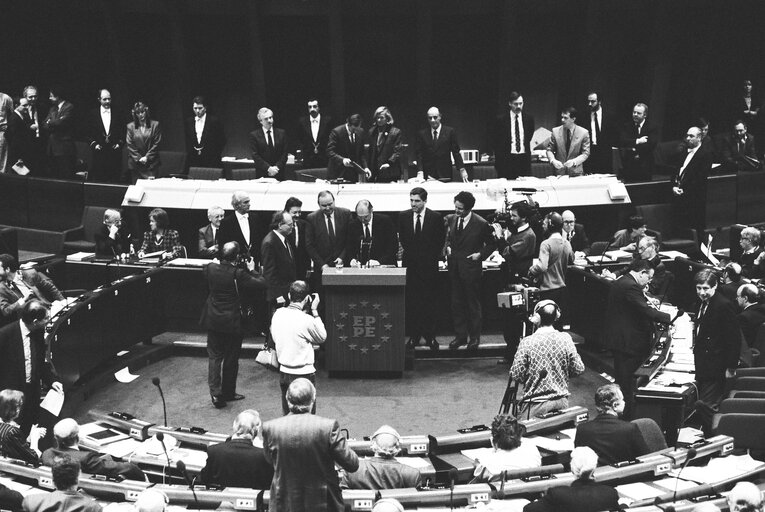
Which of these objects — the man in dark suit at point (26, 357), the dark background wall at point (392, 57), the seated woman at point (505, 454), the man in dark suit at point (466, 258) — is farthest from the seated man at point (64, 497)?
the dark background wall at point (392, 57)

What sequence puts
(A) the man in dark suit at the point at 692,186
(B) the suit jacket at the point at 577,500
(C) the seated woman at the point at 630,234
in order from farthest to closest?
(A) the man in dark suit at the point at 692,186, (C) the seated woman at the point at 630,234, (B) the suit jacket at the point at 577,500

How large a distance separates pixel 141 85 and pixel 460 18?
5442 mm

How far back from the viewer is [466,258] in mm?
12148

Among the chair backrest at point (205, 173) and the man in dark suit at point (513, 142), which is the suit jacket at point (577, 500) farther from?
the chair backrest at point (205, 173)

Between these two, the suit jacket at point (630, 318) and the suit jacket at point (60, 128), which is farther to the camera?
the suit jacket at point (60, 128)

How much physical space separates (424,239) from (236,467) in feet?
18.0

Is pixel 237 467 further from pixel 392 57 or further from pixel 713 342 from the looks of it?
pixel 392 57

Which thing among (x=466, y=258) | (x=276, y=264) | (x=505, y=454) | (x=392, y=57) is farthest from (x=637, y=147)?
(x=505, y=454)

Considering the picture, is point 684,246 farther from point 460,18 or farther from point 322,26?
point 322,26

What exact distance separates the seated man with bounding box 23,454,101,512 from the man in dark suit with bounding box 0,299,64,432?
2.80 meters

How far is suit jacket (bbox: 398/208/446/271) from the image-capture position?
12.2 m

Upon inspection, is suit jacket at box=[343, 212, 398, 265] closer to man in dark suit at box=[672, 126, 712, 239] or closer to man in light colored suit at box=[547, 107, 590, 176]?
man in light colored suit at box=[547, 107, 590, 176]

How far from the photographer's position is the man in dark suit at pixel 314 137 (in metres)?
15.7

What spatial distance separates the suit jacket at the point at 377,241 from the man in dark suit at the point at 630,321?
2894 mm
